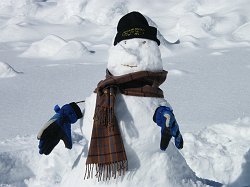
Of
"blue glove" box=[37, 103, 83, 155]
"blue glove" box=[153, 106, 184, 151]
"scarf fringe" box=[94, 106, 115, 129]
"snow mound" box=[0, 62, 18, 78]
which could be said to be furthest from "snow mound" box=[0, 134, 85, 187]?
"snow mound" box=[0, 62, 18, 78]

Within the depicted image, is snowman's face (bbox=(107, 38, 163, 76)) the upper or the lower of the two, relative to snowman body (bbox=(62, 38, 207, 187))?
upper

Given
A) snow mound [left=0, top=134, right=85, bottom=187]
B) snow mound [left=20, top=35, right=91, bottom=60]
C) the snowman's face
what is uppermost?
the snowman's face

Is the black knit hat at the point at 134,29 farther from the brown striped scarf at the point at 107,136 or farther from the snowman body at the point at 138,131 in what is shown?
the brown striped scarf at the point at 107,136

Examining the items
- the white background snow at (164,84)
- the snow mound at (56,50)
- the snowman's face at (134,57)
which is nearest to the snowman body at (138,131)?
the snowman's face at (134,57)

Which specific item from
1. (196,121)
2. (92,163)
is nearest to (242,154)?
(196,121)

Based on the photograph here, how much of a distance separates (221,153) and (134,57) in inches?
62.7

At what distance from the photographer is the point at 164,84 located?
22.7 ft

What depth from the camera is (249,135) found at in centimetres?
378

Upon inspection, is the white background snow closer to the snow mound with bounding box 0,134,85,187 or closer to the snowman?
the snow mound with bounding box 0,134,85,187

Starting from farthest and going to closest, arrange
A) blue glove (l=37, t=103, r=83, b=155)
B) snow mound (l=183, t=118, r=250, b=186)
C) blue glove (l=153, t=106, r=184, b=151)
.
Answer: snow mound (l=183, t=118, r=250, b=186), blue glove (l=37, t=103, r=83, b=155), blue glove (l=153, t=106, r=184, b=151)

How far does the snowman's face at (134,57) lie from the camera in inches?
83.5

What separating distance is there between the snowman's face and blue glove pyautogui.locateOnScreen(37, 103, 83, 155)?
1.02 ft

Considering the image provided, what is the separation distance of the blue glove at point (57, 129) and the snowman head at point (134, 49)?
0.31 meters

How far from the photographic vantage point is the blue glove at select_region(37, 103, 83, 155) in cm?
206
